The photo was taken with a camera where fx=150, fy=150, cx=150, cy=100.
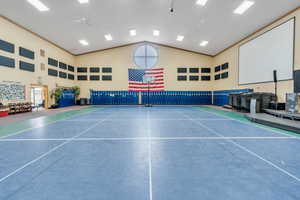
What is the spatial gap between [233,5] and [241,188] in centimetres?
807

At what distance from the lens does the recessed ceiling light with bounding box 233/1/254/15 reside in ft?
21.6

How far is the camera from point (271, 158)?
224cm

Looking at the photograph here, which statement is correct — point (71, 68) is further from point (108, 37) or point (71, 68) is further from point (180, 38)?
point (180, 38)

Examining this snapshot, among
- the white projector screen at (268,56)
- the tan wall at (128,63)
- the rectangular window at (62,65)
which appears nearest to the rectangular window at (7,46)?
the tan wall at (128,63)

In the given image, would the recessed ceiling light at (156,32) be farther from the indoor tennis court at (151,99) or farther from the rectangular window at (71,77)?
the rectangular window at (71,77)

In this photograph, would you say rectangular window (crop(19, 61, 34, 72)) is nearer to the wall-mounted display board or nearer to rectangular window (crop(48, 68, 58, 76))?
the wall-mounted display board

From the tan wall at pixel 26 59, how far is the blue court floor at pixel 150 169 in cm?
682

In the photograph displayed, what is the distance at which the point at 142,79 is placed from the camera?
45.8ft

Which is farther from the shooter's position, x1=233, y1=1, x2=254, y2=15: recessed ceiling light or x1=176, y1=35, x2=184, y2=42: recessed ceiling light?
x1=176, y1=35, x2=184, y2=42: recessed ceiling light

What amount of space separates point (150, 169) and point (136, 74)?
1259cm

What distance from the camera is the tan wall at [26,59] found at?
292 inches

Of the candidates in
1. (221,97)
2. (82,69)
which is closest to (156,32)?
(221,97)

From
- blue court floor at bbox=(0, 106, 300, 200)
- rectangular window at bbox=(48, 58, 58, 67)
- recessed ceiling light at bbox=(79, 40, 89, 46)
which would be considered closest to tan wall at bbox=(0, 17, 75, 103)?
rectangular window at bbox=(48, 58, 58, 67)

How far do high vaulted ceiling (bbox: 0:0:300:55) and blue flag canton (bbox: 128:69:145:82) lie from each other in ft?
10.7
